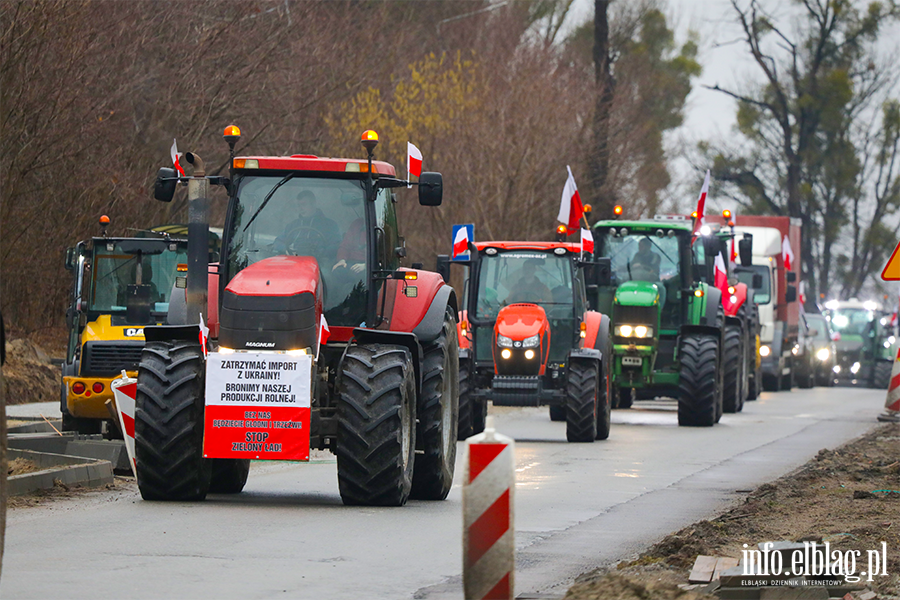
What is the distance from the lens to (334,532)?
10156 mm

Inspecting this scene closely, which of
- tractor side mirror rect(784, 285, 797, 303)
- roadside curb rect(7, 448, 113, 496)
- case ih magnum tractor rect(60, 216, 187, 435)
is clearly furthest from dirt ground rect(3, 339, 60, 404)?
tractor side mirror rect(784, 285, 797, 303)

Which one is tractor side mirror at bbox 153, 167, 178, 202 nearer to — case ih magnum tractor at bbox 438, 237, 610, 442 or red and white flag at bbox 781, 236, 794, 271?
case ih magnum tractor at bbox 438, 237, 610, 442

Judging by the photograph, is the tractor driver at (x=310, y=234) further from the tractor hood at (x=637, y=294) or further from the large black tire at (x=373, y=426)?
the tractor hood at (x=637, y=294)

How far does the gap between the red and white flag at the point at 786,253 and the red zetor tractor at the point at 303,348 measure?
81.2 feet

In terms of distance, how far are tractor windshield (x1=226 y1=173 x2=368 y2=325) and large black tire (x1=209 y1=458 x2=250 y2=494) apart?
1552 millimetres

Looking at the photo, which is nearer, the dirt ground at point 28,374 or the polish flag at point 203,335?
the polish flag at point 203,335

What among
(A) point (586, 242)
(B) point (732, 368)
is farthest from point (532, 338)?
(B) point (732, 368)

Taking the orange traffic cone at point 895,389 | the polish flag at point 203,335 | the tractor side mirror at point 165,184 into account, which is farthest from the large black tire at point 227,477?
the orange traffic cone at point 895,389

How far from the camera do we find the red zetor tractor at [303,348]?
11.2m

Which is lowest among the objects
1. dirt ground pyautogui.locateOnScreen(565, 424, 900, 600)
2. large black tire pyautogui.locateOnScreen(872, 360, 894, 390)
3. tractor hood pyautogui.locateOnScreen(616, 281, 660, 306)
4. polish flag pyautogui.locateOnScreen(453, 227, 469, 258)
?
large black tire pyautogui.locateOnScreen(872, 360, 894, 390)

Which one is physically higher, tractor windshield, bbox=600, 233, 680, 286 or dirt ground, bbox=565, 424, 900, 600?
tractor windshield, bbox=600, 233, 680, 286

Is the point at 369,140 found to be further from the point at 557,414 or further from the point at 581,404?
the point at 557,414

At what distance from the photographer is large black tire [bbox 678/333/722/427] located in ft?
74.7

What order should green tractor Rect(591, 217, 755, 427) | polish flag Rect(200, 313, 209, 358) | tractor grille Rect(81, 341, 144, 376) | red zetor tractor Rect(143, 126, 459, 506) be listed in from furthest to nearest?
green tractor Rect(591, 217, 755, 427) < tractor grille Rect(81, 341, 144, 376) < polish flag Rect(200, 313, 209, 358) < red zetor tractor Rect(143, 126, 459, 506)
